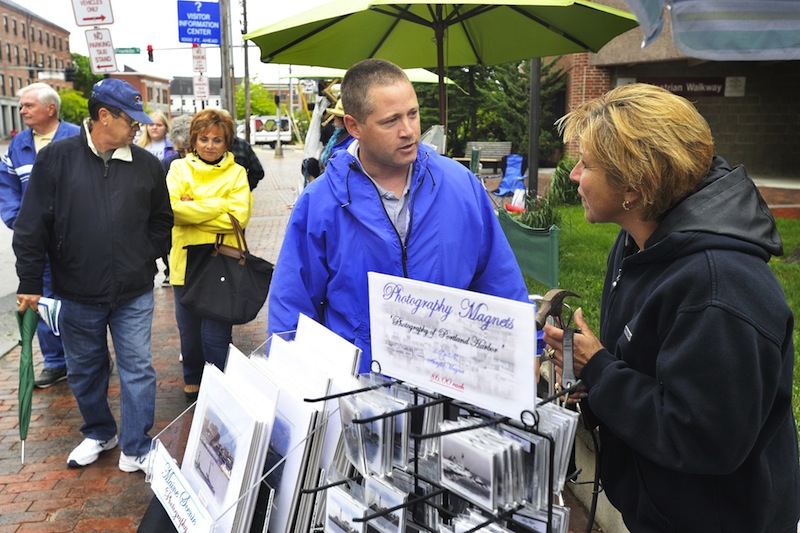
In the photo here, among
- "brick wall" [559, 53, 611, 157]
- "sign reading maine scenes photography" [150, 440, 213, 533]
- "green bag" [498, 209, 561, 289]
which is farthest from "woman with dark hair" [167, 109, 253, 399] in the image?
"brick wall" [559, 53, 611, 157]

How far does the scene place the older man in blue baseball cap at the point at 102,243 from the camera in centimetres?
402

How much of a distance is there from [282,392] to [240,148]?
410 cm

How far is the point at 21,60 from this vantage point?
95.0 meters

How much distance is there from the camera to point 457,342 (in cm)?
155

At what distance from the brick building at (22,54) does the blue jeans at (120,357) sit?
82.4 meters

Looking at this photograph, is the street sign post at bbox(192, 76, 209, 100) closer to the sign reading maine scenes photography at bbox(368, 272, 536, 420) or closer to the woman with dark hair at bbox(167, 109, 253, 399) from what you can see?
the woman with dark hair at bbox(167, 109, 253, 399)

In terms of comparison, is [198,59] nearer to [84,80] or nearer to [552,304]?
[552,304]

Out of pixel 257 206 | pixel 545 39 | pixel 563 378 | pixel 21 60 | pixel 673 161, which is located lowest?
pixel 257 206

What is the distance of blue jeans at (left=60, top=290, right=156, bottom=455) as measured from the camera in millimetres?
4199

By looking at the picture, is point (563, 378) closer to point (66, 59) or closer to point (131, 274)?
point (131, 274)

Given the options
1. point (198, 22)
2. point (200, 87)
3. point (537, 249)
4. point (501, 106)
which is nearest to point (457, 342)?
point (537, 249)

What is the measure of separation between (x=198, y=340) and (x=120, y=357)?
1.21 metres

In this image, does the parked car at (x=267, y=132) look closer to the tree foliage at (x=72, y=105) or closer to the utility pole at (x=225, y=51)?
the tree foliage at (x=72, y=105)

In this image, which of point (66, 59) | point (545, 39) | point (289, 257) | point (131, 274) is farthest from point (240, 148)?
point (66, 59)
